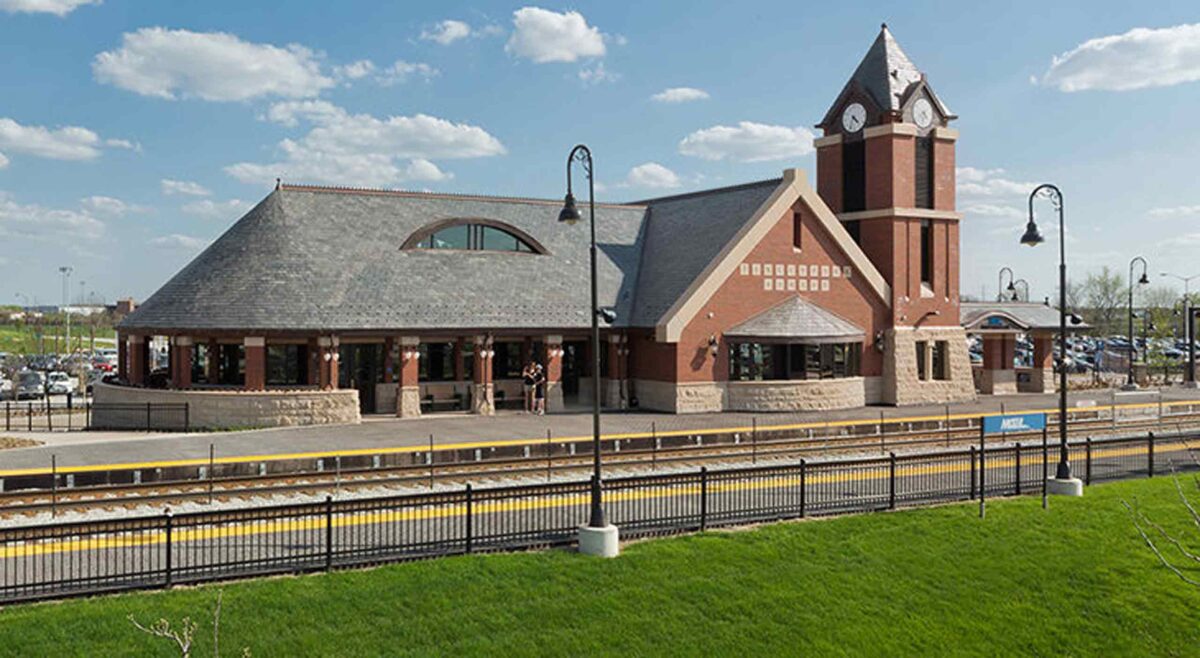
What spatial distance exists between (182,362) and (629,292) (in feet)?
62.6

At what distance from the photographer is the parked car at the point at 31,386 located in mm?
56125

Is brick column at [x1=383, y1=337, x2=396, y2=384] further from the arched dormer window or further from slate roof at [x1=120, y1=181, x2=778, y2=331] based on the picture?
the arched dormer window

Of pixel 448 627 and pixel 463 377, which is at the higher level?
pixel 463 377

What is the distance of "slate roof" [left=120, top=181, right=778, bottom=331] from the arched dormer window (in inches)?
16.3

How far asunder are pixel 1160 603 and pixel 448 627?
11865 mm

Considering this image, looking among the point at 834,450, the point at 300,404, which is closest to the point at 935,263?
→ the point at 834,450

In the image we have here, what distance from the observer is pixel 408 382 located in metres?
36.4

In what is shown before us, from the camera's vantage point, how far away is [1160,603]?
15484mm

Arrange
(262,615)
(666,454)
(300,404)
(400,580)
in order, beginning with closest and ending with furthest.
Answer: (262,615) → (400,580) → (666,454) → (300,404)

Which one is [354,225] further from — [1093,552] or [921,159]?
[1093,552]

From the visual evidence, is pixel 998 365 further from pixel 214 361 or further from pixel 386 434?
pixel 214 361

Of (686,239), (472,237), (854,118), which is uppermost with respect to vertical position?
(854,118)

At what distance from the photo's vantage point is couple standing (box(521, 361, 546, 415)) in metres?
38.1

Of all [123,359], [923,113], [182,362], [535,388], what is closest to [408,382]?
[535,388]
